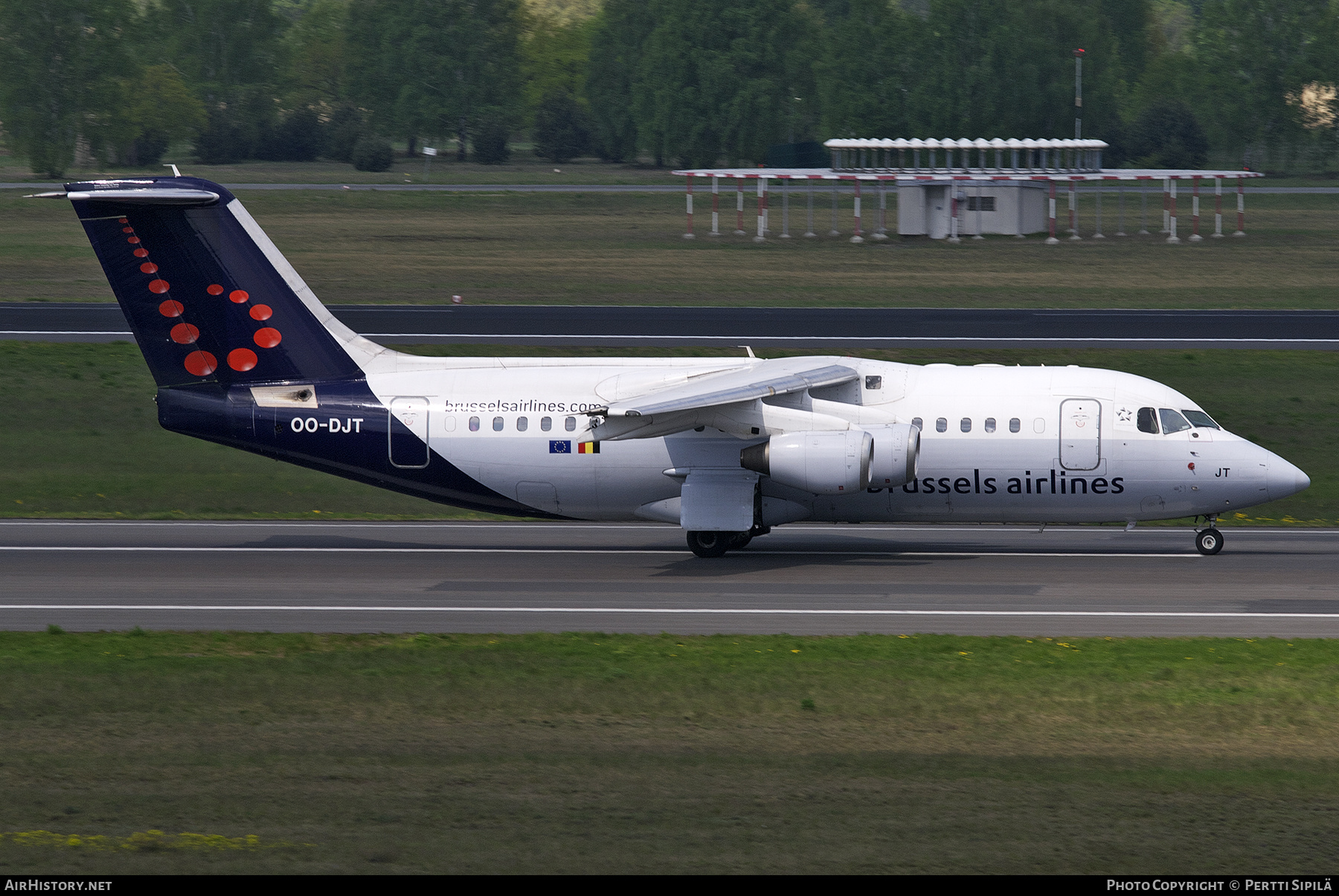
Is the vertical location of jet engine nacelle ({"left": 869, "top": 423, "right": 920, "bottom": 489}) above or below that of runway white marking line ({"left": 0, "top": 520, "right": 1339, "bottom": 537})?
above

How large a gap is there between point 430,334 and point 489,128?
10119 centimetres

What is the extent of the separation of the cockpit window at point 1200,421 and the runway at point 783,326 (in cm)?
1823

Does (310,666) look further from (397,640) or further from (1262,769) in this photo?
(1262,769)

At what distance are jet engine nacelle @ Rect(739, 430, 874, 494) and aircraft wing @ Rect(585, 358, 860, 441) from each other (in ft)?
3.05

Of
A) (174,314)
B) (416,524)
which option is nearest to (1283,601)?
(416,524)

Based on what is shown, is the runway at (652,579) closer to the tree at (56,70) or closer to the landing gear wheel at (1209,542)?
the landing gear wheel at (1209,542)

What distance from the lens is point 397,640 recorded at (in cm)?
2016

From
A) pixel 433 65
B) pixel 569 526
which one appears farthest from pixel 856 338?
pixel 433 65

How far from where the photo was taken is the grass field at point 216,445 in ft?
105

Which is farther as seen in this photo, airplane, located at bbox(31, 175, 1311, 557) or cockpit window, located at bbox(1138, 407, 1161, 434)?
cockpit window, located at bbox(1138, 407, 1161, 434)

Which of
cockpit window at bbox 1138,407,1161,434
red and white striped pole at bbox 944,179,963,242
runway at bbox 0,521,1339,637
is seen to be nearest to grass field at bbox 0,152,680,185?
red and white striped pole at bbox 944,179,963,242

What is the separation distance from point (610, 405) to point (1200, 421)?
10408mm

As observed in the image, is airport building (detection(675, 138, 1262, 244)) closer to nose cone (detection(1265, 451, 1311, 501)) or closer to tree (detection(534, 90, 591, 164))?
nose cone (detection(1265, 451, 1311, 501))

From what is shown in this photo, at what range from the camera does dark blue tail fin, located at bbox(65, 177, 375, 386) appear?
87.6ft
